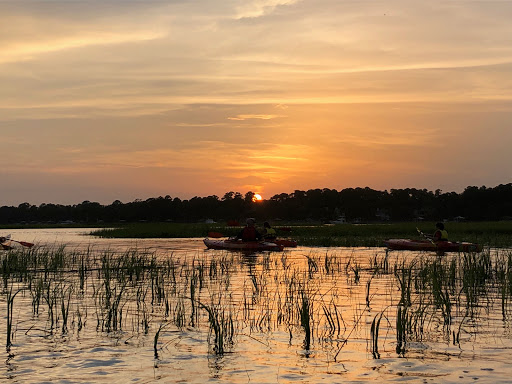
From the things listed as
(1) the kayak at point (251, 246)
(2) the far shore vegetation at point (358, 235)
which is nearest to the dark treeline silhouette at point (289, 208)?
(2) the far shore vegetation at point (358, 235)

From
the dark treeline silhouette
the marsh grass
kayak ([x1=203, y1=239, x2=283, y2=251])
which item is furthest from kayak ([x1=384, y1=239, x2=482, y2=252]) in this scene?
the dark treeline silhouette

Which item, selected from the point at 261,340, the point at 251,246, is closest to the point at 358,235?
the point at 251,246

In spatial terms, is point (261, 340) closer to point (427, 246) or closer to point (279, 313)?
point (279, 313)

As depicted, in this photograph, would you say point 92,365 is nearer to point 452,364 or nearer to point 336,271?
point 452,364

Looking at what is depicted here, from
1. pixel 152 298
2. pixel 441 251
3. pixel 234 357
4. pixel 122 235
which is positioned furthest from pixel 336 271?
pixel 122 235

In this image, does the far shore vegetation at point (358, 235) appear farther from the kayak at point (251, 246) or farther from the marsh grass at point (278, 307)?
the marsh grass at point (278, 307)

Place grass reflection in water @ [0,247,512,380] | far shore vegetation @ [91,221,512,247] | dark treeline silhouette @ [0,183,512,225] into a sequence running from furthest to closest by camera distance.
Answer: dark treeline silhouette @ [0,183,512,225] < far shore vegetation @ [91,221,512,247] < grass reflection in water @ [0,247,512,380]

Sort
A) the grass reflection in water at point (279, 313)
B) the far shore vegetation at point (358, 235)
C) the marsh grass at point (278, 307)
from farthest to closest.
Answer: the far shore vegetation at point (358, 235) → the marsh grass at point (278, 307) → the grass reflection in water at point (279, 313)

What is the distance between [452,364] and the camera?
25.8 ft

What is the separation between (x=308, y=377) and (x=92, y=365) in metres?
2.83

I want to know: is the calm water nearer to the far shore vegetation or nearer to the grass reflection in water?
the grass reflection in water

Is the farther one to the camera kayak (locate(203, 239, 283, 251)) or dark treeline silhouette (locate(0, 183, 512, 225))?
dark treeline silhouette (locate(0, 183, 512, 225))

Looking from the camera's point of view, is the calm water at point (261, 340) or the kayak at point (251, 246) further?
the kayak at point (251, 246)

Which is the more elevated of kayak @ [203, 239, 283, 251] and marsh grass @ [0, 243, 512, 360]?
kayak @ [203, 239, 283, 251]
